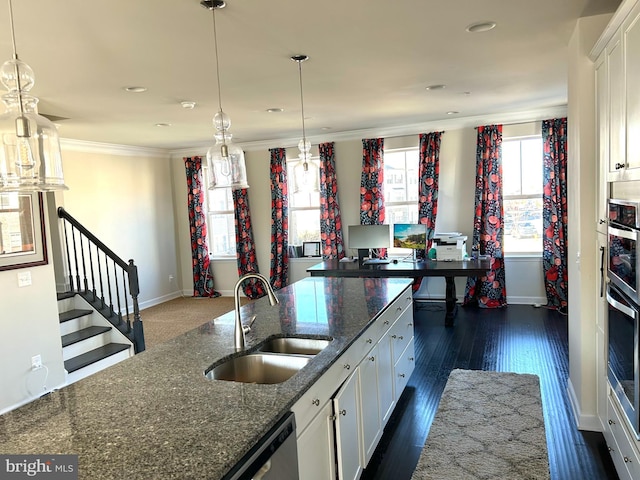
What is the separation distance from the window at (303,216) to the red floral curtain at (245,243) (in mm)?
693

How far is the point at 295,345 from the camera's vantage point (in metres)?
2.44

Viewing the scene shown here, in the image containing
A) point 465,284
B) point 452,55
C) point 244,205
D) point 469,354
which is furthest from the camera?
point 244,205

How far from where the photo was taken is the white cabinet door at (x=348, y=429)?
208 cm

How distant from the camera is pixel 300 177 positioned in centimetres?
343

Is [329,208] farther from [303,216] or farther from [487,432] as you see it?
[487,432]

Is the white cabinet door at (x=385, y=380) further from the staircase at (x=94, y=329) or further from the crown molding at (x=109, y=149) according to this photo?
the crown molding at (x=109, y=149)

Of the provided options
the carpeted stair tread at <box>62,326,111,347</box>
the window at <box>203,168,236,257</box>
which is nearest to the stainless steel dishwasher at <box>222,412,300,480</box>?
the carpeted stair tread at <box>62,326,111,347</box>

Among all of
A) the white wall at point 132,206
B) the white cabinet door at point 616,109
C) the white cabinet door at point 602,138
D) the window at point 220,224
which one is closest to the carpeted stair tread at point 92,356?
the white wall at point 132,206

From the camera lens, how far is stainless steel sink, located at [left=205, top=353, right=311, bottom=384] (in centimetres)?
216

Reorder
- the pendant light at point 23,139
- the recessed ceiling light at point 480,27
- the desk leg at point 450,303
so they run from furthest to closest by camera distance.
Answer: the desk leg at point 450,303, the recessed ceiling light at point 480,27, the pendant light at point 23,139

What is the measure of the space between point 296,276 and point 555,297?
12.5 feet

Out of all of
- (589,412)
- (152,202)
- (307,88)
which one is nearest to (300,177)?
(307,88)

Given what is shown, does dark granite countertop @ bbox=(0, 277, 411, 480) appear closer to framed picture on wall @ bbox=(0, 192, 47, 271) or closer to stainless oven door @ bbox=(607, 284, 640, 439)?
stainless oven door @ bbox=(607, 284, 640, 439)

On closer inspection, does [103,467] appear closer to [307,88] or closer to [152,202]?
[307,88]
